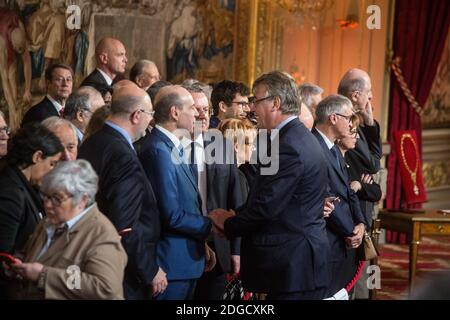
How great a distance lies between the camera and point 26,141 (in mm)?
5438

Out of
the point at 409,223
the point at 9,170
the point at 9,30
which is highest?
the point at 9,30

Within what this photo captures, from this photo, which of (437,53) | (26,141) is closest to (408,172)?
(437,53)

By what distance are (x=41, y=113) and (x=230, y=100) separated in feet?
5.19

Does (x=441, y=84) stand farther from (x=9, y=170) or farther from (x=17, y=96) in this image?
(x=9, y=170)

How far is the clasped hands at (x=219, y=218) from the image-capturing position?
6270mm

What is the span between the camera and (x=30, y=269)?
4.77 metres

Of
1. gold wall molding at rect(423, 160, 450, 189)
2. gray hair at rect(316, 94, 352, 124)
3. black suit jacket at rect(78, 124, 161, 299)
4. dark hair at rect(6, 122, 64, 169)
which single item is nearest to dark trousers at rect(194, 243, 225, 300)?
black suit jacket at rect(78, 124, 161, 299)

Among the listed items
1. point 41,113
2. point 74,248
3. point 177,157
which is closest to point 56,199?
point 74,248

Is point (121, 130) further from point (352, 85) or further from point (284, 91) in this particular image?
point (352, 85)

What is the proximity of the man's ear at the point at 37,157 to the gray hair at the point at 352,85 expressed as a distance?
3374 millimetres

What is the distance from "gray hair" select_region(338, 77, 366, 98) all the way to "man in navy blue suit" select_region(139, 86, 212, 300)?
7.39 feet

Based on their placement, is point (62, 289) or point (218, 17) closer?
point (62, 289)

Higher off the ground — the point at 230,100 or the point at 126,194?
the point at 230,100
